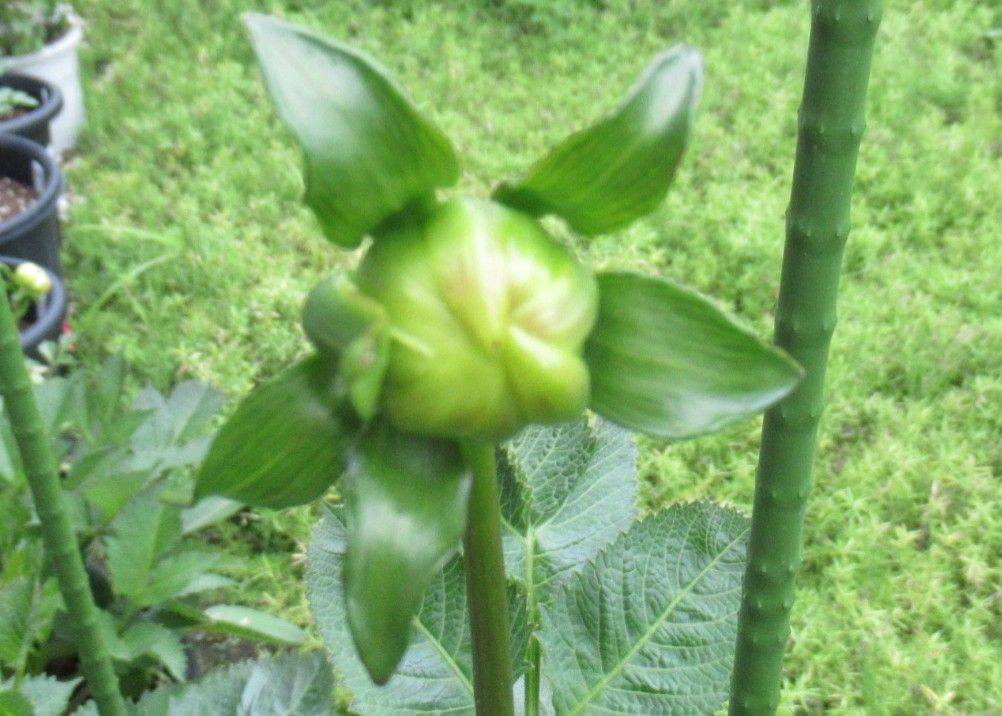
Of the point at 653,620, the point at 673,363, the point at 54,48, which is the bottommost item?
the point at 54,48

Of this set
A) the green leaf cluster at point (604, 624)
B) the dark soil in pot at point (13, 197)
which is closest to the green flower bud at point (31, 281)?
the dark soil in pot at point (13, 197)

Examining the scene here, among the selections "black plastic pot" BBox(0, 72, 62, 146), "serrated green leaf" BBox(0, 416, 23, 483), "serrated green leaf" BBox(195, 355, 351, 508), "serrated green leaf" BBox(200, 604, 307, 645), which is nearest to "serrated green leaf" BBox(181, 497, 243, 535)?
"serrated green leaf" BBox(200, 604, 307, 645)

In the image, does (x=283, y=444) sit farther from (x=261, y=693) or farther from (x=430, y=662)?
(x=261, y=693)

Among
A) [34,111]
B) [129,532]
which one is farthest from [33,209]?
[129,532]

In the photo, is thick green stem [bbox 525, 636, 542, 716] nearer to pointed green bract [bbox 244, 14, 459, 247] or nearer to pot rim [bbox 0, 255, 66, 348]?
pointed green bract [bbox 244, 14, 459, 247]

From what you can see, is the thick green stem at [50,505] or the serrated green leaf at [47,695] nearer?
the thick green stem at [50,505]

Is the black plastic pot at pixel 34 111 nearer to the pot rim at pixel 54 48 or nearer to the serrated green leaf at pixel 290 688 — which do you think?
the pot rim at pixel 54 48

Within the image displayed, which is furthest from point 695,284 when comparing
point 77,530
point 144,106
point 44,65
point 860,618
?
point 44,65
